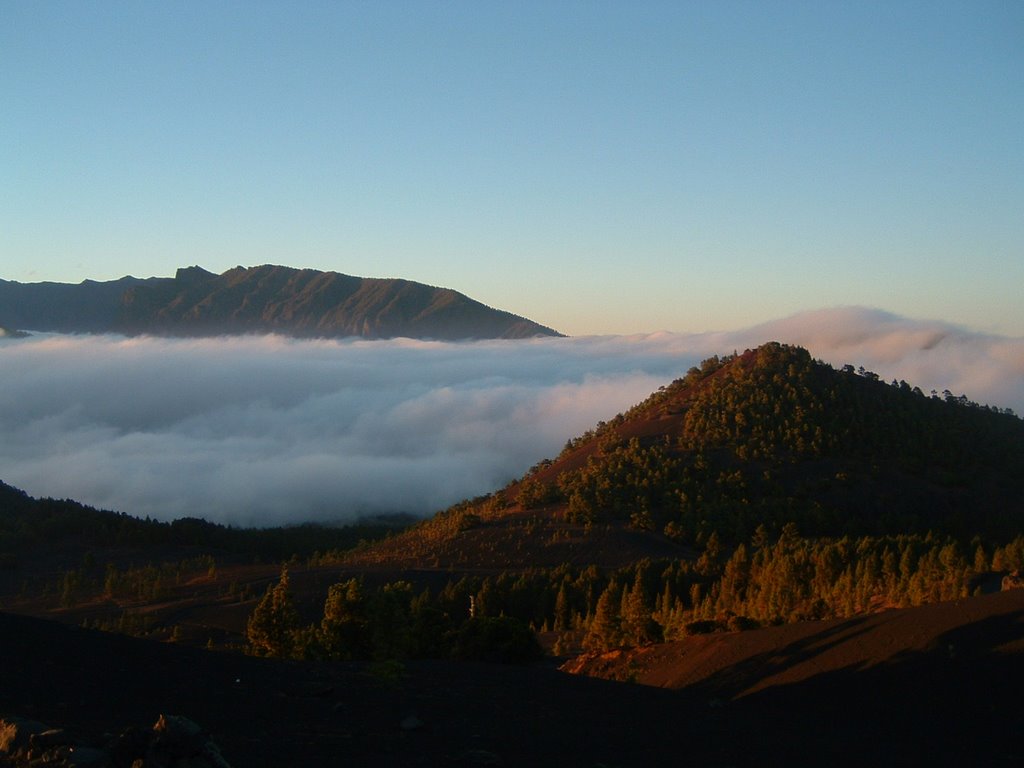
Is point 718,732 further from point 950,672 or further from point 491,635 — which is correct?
point 491,635

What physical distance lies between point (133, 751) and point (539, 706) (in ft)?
33.4

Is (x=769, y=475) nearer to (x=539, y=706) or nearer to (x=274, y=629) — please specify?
(x=274, y=629)

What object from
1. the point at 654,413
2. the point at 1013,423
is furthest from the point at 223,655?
the point at 1013,423

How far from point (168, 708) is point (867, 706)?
13363 millimetres

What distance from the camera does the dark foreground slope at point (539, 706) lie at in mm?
14594

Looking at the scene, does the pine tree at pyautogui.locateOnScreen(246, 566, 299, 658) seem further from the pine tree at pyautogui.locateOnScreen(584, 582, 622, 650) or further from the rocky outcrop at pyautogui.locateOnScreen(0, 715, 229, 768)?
the rocky outcrop at pyautogui.locateOnScreen(0, 715, 229, 768)

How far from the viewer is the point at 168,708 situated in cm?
1538

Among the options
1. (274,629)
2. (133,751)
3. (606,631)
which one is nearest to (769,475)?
(606,631)

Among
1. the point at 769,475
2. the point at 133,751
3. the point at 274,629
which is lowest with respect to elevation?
the point at 274,629

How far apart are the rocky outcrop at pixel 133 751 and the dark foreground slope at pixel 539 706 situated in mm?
1797

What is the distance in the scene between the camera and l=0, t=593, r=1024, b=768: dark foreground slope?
14.6 m

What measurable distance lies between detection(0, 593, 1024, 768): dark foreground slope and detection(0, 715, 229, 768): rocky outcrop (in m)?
1.80

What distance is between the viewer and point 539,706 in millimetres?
18844

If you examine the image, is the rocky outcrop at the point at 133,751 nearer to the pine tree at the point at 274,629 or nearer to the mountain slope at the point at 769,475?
the pine tree at the point at 274,629
